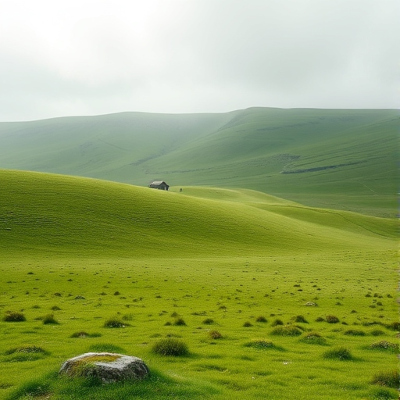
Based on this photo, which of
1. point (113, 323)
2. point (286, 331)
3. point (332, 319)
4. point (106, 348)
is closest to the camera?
point (106, 348)

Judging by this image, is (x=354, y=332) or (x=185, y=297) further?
(x=185, y=297)

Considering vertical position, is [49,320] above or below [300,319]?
above

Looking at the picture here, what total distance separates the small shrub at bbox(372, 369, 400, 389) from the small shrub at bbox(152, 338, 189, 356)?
6.28 metres

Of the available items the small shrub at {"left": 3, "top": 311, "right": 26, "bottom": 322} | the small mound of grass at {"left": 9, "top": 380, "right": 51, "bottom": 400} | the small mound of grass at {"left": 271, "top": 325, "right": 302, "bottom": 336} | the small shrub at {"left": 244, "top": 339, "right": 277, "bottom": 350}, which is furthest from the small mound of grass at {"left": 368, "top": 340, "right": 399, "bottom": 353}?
the small shrub at {"left": 3, "top": 311, "right": 26, "bottom": 322}

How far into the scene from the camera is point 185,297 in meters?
31.8

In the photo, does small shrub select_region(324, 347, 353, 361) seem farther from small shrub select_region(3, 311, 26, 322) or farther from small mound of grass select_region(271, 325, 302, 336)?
small shrub select_region(3, 311, 26, 322)

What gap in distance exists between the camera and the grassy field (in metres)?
12.2

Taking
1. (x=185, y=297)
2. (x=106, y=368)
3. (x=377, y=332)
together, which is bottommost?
(x=185, y=297)

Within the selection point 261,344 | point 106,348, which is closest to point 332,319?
point 261,344

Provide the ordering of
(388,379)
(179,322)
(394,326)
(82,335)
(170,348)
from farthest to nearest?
(394,326) < (179,322) < (82,335) < (170,348) < (388,379)

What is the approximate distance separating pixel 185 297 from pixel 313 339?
49.2 feet

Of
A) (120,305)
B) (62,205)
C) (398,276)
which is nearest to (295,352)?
(120,305)

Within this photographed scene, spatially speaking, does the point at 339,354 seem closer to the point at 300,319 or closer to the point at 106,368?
the point at 106,368

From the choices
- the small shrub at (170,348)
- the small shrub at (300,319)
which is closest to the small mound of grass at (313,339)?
the small shrub at (300,319)
